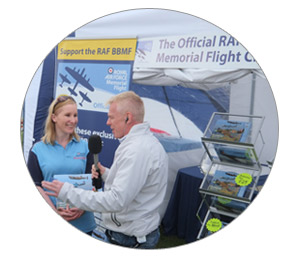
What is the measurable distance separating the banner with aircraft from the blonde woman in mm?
75

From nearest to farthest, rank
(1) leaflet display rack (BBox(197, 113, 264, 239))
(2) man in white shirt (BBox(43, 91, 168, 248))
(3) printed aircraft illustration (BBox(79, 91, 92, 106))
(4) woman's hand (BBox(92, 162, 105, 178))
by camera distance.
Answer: (2) man in white shirt (BBox(43, 91, 168, 248))
(1) leaflet display rack (BBox(197, 113, 264, 239))
(4) woman's hand (BBox(92, 162, 105, 178))
(3) printed aircraft illustration (BBox(79, 91, 92, 106))

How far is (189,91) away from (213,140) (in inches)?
16.4

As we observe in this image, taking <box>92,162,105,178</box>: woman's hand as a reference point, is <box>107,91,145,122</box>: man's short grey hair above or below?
above

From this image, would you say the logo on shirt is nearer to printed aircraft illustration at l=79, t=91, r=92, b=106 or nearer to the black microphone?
the black microphone

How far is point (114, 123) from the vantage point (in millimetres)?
2918

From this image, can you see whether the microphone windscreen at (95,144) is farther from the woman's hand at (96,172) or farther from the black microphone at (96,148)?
the woman's hand at (96,172)

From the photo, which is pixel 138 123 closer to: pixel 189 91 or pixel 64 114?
pixel 189 91

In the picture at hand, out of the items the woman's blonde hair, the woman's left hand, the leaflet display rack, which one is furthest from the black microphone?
the leaflet display rack

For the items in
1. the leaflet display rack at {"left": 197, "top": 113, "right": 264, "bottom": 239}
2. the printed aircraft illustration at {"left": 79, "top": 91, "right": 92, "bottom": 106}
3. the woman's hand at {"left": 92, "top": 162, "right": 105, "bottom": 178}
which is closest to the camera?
the leaflet display rack at {"left": 197, "top": 113, "right": 264, "bottom": 239}

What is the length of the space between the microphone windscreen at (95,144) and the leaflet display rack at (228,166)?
81cm

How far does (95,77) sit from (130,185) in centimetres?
97

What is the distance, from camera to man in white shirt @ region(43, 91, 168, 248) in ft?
8.61

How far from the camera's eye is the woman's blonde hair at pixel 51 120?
3.06 m

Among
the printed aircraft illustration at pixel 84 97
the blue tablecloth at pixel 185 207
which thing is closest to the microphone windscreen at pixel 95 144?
the printed aircraft illustration at pixel 84 97
